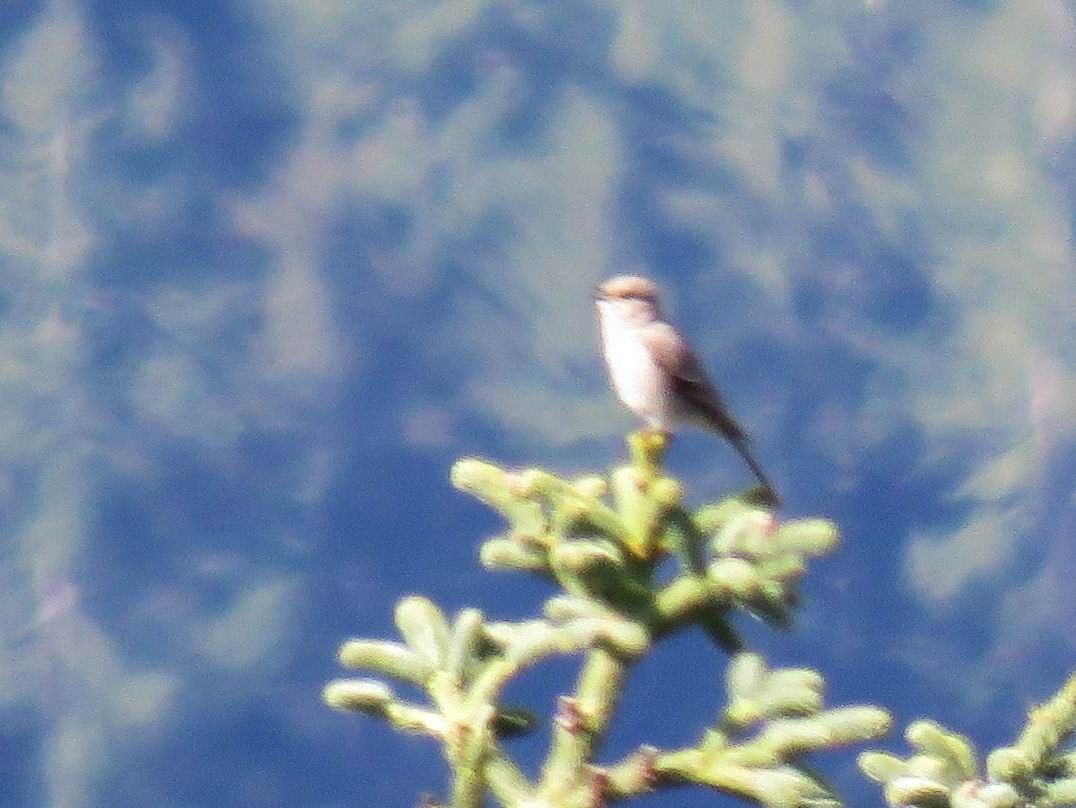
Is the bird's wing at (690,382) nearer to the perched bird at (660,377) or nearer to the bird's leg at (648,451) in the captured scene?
the perched bird at (660,377)

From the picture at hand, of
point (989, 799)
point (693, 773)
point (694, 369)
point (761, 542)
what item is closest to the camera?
point (989, 799)

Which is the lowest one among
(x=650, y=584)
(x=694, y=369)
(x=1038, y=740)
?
(x=1038, y=740)

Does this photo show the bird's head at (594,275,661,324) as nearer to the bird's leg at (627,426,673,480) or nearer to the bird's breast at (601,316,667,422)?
the bird's breast at (601,316,667,422)

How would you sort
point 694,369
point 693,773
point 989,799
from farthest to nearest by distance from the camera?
1. point 694,369
2. point 693,773
3. point 989,799

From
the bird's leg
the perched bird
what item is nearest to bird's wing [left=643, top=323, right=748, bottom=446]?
the perched bird

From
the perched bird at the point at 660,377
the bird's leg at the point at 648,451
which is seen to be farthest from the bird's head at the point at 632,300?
the bird's leg at the point at 648,451

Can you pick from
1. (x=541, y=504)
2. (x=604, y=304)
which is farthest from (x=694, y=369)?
(x=541, y=504)

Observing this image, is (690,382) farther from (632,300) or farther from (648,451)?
(648,451)

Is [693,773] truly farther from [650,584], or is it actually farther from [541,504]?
[541,504]
